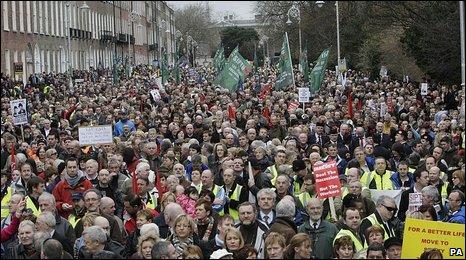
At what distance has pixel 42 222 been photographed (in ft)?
27.8

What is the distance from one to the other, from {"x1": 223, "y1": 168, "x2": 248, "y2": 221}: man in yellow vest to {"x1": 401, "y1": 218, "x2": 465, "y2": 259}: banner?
114 inches

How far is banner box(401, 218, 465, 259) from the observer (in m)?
8.02

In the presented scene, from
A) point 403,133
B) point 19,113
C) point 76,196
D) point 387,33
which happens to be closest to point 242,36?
point 387,33

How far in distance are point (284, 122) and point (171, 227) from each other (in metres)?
10.3

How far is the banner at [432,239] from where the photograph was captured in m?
8.02

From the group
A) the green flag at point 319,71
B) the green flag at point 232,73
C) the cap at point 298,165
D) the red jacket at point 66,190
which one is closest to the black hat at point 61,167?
the red jacket at point 66,190

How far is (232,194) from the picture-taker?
10898mm

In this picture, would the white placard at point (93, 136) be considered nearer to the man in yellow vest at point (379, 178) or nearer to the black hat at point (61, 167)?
the black hat at point (61, 167)

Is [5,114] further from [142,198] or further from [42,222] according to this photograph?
[42,222]

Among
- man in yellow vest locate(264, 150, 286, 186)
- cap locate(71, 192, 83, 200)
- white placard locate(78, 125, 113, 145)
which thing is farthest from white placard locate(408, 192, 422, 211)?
white placard locate(78, 125, 113, 145)

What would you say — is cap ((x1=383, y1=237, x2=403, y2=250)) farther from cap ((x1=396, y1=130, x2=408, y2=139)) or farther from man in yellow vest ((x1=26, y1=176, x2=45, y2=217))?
cap ((x1=396, y1=130, x2=408, y2=139))

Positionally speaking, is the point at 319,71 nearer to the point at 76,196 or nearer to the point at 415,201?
the point at 415,201

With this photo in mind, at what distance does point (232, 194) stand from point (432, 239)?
10.7 feet

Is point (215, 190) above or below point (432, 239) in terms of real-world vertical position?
above
